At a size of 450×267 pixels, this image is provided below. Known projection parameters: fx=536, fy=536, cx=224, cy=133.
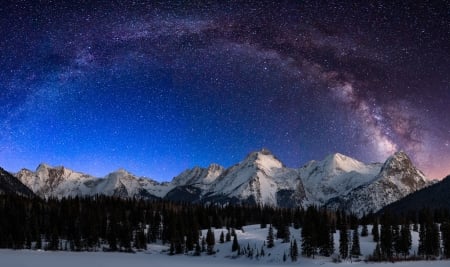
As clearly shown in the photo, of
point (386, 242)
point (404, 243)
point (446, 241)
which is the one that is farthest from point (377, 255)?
point (446, 241)

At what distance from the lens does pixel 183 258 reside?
142m

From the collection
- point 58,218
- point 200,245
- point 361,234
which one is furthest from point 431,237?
point 58,218

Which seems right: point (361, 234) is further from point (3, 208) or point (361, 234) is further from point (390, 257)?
point (3, 208)

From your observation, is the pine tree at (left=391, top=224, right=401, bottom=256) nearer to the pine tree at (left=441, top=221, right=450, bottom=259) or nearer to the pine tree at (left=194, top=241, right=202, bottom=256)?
the pine tree at (left=441, top=221, right=450, bottom=259)

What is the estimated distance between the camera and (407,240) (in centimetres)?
13650

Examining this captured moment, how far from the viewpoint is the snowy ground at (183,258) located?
109625 mm

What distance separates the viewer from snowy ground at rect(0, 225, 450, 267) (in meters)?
110

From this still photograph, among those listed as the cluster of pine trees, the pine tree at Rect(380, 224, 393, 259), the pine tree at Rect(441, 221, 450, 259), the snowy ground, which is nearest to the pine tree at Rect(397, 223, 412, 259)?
the cluster of pine trees

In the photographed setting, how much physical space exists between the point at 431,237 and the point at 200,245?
68522 mm

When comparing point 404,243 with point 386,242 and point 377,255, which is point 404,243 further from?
point 377,255

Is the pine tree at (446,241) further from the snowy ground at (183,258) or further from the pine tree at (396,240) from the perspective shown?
the pine tree at (396,240)

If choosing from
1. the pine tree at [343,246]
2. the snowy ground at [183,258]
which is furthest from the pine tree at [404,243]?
the pine tree at [343,246]

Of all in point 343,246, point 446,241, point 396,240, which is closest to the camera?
point 343,246

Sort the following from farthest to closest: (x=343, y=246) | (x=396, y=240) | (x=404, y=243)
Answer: (x=396, y=240)
(x=404, y=243)
(x=343, y=246)
